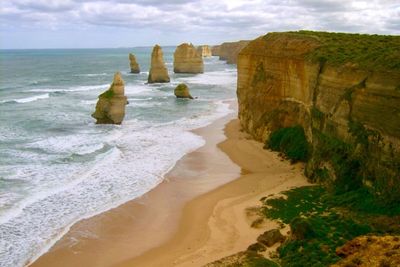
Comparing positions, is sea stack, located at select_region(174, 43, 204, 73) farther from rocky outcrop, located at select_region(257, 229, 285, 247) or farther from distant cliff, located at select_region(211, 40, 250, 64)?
rocky outcrop, located at select_region(257, 229, 285, 247)

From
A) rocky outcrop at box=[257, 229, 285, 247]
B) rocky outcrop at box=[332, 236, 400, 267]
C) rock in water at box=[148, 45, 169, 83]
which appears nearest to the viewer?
rocky outcrop at box=[332, 236, 400, 267]

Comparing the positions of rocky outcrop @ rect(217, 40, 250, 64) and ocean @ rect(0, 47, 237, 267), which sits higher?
rocky outcrop @ rect(217, 40, 250, 64)

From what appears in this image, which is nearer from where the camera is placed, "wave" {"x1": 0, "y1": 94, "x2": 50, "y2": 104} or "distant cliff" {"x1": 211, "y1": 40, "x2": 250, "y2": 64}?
"wave" {"x1": 0, "y1": 94, "x2": 50, "y2": 104}

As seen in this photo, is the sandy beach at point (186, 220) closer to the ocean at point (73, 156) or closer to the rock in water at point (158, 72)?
the ocean at point (73, 156)

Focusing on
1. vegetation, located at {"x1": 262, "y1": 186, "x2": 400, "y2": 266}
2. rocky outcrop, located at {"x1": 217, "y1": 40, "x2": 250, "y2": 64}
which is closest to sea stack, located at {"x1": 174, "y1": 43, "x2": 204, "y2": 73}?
rocky outcrop, located at {"x1": 217, "y1": 40, "x2": 250, "y2": 64}

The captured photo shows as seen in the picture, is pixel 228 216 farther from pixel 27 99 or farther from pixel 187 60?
pixel 187 60

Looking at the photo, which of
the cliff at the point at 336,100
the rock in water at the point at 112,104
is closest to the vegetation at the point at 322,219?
the cliff at the point at 336,100

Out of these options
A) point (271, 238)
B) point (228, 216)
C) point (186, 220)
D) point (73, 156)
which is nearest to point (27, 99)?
point (73, 156)
